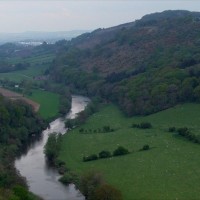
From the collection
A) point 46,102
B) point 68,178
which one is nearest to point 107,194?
point 68,178

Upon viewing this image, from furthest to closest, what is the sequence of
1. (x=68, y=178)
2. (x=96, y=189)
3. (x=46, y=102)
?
(x=46, y=102) → (x=68, y=178) → (x=96, y=189)

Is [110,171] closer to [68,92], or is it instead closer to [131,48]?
[68,92]

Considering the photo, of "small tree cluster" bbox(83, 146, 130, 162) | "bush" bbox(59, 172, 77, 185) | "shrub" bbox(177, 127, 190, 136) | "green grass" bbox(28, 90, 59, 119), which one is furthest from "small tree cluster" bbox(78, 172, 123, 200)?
"green grass" bbox(28, 90, 59, 119)

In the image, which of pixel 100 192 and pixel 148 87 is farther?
pixel 148 87

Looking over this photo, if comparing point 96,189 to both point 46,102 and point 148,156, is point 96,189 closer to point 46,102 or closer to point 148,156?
point 148,156

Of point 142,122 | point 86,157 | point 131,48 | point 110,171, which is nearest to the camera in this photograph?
point 110,171

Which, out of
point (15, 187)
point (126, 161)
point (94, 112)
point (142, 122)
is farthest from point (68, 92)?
point (15, 187)

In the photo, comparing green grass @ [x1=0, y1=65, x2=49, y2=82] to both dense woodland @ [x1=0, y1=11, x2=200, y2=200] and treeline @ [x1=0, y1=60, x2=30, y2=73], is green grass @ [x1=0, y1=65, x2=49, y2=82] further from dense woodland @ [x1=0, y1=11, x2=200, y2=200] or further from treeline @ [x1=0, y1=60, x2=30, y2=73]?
dense woodland @ [x1=0, y1=11, x2=200, y2=200]
